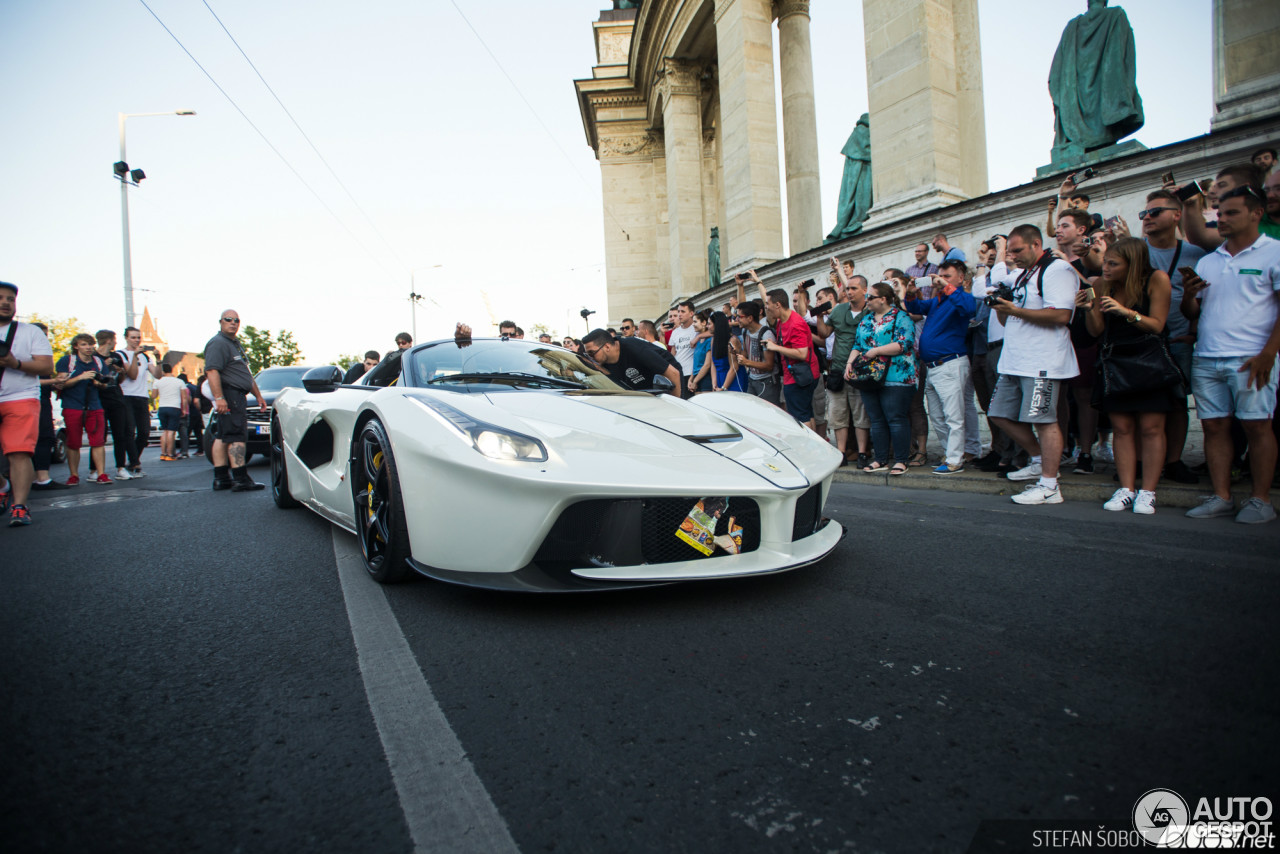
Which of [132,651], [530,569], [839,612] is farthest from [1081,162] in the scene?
[132,651]

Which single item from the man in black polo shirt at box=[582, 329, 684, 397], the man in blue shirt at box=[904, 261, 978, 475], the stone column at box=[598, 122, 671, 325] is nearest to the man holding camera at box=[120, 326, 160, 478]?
the man in black polo shirt at box=[582, 329, 684, 397]

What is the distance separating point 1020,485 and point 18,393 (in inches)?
301

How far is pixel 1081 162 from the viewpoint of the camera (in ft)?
29.0

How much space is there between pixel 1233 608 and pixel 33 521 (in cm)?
715

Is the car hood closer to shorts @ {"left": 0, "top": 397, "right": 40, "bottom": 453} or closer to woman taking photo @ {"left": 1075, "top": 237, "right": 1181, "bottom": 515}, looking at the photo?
woman taking photo @ {"left": 1075, "top": 237, "right": 1181, "bottom": 515}

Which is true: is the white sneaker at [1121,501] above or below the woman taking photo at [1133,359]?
below

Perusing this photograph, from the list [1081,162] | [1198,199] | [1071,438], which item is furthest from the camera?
[1081,162]

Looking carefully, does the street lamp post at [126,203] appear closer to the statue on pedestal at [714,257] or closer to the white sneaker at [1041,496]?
the statue on pedestal at [714,257]

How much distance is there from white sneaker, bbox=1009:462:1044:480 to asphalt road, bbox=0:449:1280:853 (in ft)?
6.70

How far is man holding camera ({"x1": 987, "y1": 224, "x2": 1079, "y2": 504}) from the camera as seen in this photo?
4363 millimetres

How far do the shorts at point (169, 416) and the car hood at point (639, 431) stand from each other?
444 inches

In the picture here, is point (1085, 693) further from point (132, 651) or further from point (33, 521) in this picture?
point (33, 521)

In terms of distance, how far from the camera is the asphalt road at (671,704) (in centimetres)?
124

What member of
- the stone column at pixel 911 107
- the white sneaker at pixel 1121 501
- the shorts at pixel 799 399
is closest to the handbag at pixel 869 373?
the shorts at pixel 799 399
